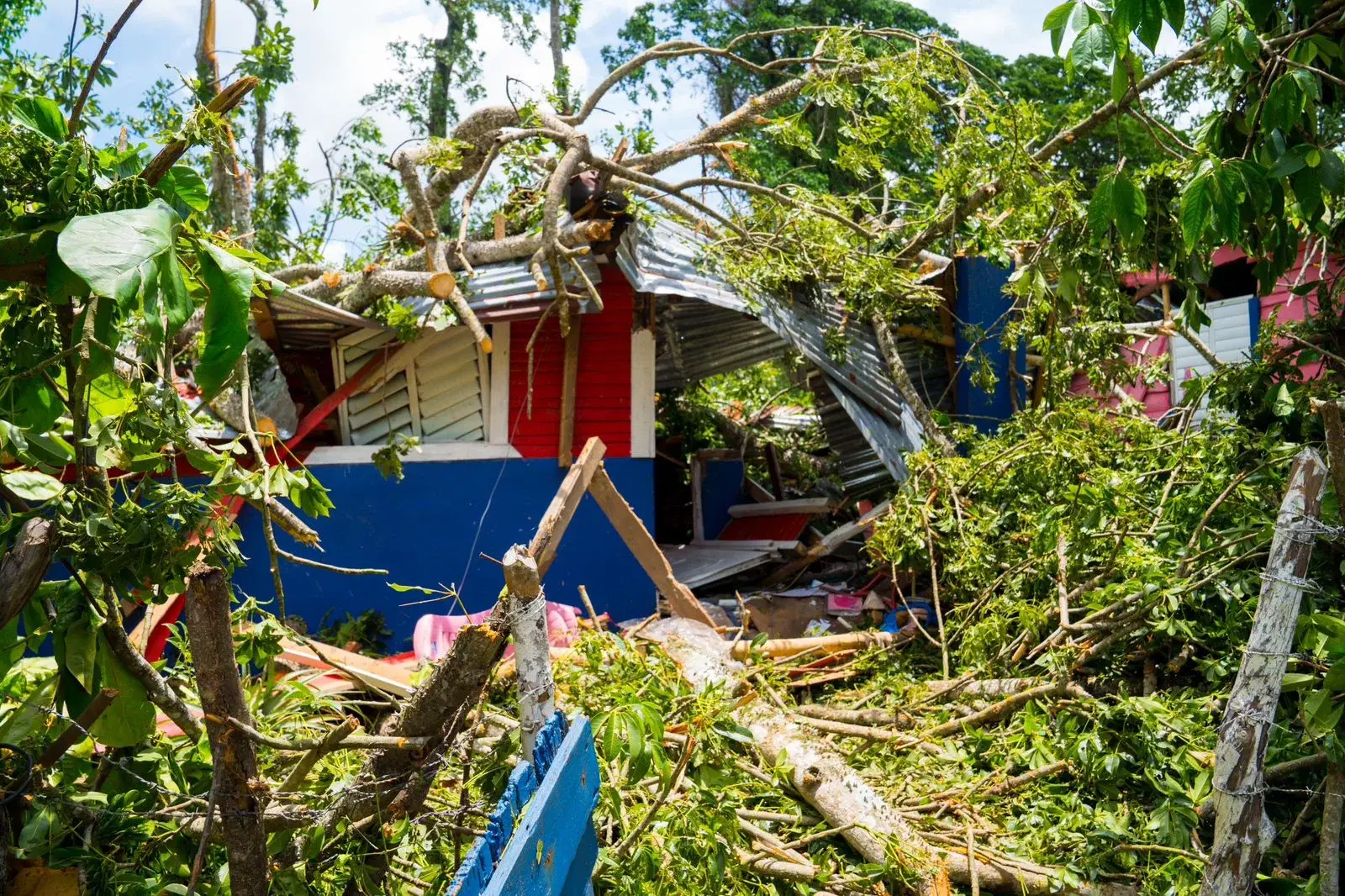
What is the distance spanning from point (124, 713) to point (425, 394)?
584 cm

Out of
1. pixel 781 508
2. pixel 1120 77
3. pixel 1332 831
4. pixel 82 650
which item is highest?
pixel 1120 77

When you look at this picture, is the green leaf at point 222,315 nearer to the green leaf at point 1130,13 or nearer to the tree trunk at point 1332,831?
the green leaf at point 1130,13

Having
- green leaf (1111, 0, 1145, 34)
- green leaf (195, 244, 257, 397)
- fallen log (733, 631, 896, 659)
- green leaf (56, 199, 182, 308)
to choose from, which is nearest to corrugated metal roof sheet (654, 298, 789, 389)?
fallen log (733, 631, 896, 659)

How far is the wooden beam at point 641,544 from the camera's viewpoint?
5.61m

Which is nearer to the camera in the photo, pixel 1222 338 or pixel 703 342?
pixel 703 342

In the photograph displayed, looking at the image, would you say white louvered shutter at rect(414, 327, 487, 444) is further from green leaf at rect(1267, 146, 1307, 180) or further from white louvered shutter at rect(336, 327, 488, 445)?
green leaf at rect(1267, 146, 1307, 180)

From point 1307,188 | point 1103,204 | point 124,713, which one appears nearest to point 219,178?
point 124,713

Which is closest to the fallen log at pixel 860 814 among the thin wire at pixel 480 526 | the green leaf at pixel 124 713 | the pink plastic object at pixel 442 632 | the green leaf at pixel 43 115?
the pink plastic object at pixel 442 632

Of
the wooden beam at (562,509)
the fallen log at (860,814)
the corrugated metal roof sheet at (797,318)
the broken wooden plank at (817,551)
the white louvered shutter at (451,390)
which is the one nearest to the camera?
the wooden beam at (562,509)

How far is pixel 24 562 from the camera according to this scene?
2719 millimetres

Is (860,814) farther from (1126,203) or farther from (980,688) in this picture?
(1126,203)

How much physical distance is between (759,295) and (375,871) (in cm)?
603

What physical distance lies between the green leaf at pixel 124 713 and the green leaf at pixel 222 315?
4.93ft

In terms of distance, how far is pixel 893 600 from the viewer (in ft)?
26.8
